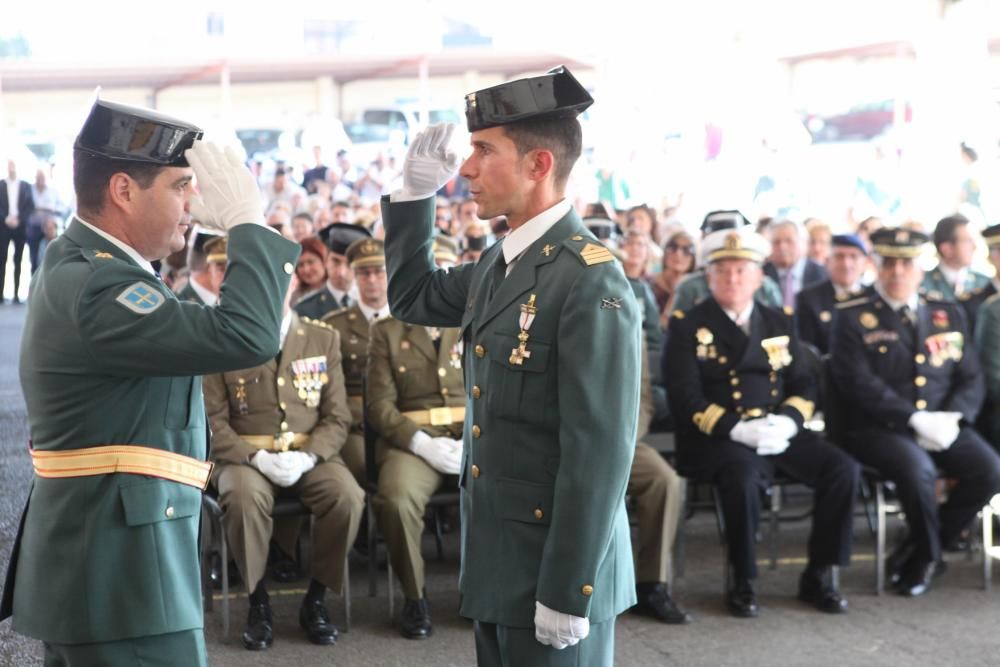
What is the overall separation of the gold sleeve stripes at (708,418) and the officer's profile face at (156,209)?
3082 millimetres

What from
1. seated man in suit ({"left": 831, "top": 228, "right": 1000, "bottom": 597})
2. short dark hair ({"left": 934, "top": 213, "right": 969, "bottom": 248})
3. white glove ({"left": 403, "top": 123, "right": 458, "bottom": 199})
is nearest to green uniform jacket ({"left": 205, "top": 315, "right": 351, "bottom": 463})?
seated man in suit ({"left": 831, "top": 228, "right": 1000, "bottom": 597})

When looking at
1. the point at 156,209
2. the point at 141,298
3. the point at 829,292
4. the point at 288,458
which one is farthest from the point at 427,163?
the point at 829,292

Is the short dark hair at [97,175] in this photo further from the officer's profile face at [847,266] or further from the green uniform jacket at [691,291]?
the officer's profile face at [847,266]

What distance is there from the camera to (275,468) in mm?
4312

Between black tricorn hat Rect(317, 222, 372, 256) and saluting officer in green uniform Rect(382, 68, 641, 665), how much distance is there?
4.21m

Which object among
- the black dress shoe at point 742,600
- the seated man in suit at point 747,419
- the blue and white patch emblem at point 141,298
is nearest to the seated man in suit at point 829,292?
the seated man in suit at point 747,419

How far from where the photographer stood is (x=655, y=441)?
5652mm

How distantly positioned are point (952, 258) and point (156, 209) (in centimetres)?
544

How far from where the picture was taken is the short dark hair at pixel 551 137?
214 cm

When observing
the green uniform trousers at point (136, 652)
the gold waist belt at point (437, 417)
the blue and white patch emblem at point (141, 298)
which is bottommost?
the gold waist belt at point (437, 417)

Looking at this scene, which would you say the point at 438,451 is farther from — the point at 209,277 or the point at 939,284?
the point at 939,284

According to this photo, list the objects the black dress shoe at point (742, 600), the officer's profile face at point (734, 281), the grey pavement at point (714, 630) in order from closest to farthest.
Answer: the grey pavement at point (714, 630)
the black dress shoe at point (742, 600)
the officer's profile face at point (734, 281)

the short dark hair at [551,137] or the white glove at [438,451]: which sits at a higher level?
the short dark hair at [551,137]

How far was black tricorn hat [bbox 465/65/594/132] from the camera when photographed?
2.12m
